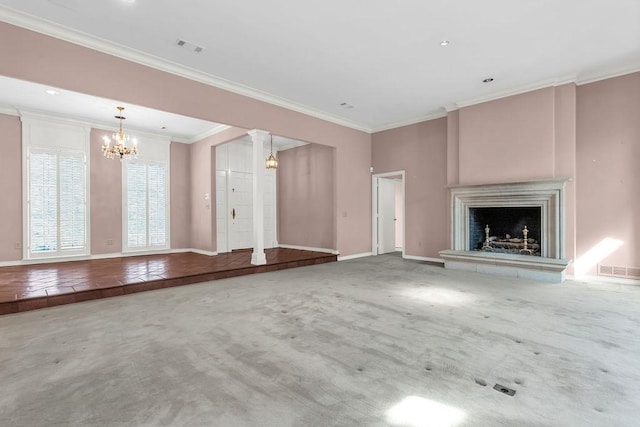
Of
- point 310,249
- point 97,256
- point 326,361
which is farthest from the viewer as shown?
point 310,249

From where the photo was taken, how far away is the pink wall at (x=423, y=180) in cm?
706

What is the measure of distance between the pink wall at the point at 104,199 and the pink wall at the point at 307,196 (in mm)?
→ 4328

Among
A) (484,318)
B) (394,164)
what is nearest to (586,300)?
(484,318)

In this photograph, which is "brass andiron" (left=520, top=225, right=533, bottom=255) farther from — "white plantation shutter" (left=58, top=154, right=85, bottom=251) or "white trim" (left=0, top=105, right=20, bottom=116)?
"white trim" (left=0, top=105, right=20, bottom=116)

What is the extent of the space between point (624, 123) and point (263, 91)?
20.4 ft

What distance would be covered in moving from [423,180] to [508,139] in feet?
6.71

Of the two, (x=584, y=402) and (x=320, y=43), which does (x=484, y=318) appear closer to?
(x=584, y=402)

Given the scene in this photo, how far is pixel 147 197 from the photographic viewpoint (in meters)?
7.94

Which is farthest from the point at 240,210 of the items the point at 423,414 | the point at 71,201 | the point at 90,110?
the point at 423,414

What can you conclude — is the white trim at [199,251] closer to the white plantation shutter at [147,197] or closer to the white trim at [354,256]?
the white plantation shutter at [147,197]

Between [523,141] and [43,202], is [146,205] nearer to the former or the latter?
[43,202]

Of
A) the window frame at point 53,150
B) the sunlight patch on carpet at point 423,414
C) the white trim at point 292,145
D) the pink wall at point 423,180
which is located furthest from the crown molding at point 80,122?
the sunlight patch on carpet at point 423,414

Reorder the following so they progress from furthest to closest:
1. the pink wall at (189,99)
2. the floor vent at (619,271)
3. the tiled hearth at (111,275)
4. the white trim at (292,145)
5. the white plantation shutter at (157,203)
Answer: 1. the white trim at (292,145)
2. the white plantation shutter at (157,203)
3. the floor vent at (619,271)
4. the tiled hearth at (111,275)
5. the pink wall at (189,99)

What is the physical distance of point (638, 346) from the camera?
261cm
